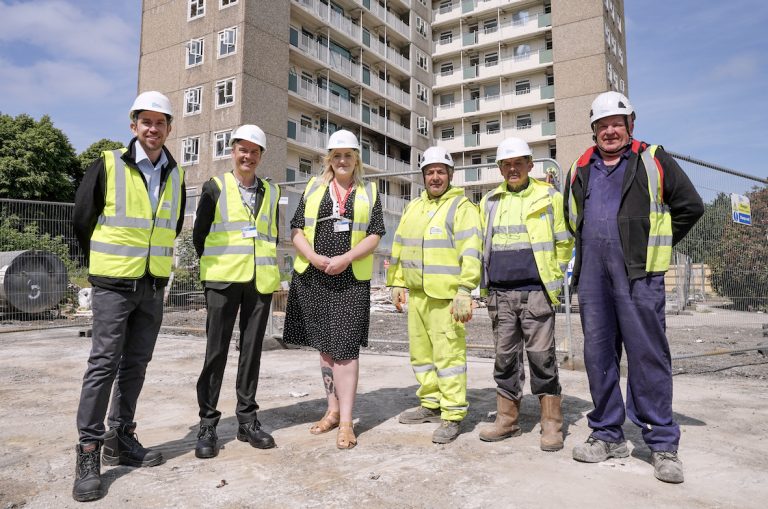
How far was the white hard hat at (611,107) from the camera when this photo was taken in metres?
3.46

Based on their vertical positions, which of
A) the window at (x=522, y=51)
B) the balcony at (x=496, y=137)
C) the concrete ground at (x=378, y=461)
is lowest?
the concrete ground at (x=378, y=461)

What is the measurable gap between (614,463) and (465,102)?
3812cm

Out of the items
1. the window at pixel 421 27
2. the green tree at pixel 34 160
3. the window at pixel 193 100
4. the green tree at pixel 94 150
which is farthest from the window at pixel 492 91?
the green tree at pixel 34 160

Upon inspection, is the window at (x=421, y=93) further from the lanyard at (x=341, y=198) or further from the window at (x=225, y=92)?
the lanyard at (x=341, y=198)

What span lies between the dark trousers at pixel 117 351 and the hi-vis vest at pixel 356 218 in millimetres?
1165

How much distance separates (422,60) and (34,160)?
88.2ft

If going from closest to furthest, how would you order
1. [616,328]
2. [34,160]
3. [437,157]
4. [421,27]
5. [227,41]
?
1. [616,328]
2. [437,157]
3. [227,41]
4. [34,160]
5. [421,27]

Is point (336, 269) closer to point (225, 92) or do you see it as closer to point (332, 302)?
point (332, 302)

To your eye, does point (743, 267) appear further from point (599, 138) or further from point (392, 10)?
point (392, 10)

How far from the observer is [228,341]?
3816 millimetres

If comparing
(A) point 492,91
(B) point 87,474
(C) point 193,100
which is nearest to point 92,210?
(B) point 87,474

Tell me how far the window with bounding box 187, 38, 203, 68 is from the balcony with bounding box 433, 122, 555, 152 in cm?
1946

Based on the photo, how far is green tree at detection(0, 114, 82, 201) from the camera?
28406 millimetres

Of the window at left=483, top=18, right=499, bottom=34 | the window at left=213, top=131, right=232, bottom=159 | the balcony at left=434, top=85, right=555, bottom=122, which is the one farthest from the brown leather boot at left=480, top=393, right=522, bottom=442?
the window at left=483, top=18, right=499, bottom=34
